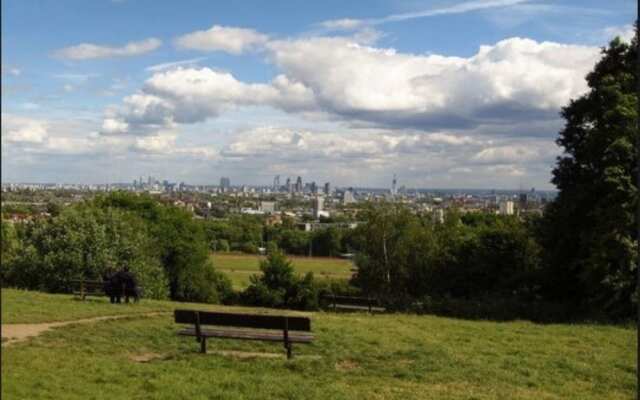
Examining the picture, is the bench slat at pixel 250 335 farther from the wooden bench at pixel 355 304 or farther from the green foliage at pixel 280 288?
the green foliage at pixel 280 288

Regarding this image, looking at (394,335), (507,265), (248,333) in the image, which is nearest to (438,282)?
(507,265)

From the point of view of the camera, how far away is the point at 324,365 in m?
11.4

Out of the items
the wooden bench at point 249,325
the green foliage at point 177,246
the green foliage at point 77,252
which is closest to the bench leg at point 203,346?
the wooden bench at point 249,325

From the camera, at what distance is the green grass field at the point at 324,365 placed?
30.7 ft

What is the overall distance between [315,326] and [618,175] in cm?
1273

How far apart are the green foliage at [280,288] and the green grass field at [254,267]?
16.0 m

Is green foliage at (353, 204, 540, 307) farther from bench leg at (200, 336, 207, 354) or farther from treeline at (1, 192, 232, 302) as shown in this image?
bench leg at (200, 336, 207, 354)

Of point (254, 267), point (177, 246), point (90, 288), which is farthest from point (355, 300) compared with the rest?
point (254, 267)

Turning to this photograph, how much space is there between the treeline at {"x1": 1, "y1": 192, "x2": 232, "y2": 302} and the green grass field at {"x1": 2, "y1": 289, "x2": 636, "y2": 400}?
540 inches

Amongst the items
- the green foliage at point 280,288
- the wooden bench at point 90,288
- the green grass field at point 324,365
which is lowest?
the green foliage at point 280,288

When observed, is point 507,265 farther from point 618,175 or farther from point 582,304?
point 618,175

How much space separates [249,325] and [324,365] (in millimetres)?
1539

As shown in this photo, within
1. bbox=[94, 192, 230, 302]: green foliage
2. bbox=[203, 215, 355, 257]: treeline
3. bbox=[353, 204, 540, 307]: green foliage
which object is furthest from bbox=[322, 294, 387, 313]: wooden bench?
bbox=[203, 215, 355, 257]: treeline

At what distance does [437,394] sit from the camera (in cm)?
971
